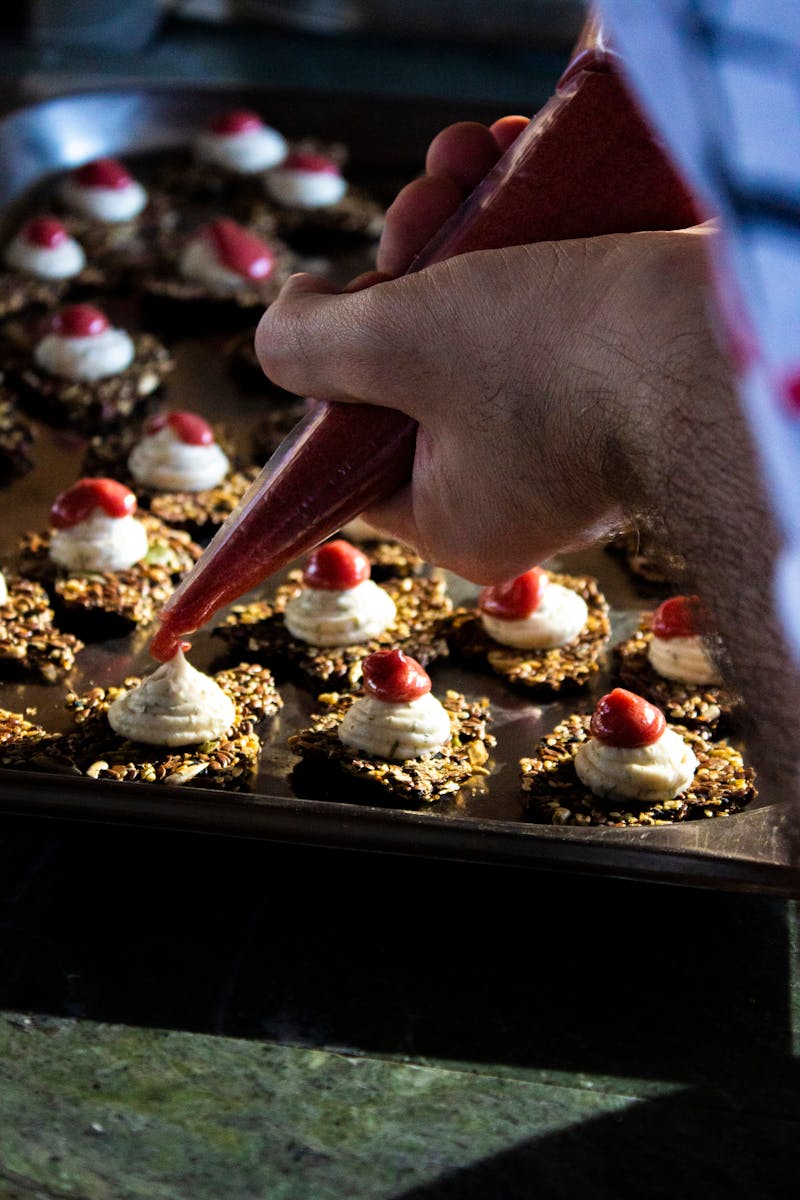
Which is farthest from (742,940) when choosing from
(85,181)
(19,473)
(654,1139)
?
(85,181)

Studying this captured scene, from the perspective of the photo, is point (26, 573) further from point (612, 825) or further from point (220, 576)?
point (612, 825)

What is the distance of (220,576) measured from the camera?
4.21 feet

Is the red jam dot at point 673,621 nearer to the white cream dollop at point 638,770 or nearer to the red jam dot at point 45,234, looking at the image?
the white cream dollop at point 638,770

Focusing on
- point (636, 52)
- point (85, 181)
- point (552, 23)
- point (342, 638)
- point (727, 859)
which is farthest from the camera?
point (552, 23)

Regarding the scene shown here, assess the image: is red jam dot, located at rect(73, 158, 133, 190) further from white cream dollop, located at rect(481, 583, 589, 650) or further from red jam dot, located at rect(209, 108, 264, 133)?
white cream dollop, located at rect(481, 583, 589, 650)

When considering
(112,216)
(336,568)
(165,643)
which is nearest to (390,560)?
(336,568)

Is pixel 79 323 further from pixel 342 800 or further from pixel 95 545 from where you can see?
pixel 342 800

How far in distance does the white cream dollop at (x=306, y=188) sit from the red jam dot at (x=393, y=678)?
1.72m

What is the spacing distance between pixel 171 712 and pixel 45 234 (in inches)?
57.8

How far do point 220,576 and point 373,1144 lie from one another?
0.48 meters

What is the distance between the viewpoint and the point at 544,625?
1.78 metres

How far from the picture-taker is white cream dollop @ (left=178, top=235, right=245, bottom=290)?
8.98ft

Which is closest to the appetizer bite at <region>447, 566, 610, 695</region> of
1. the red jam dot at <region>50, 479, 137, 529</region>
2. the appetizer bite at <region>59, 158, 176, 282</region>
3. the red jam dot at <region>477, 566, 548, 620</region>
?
the red jam dot at <region>477, 566, 548, 620</region>

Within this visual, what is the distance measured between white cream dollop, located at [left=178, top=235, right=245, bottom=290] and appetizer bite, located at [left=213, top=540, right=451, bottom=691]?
41.1 inches
